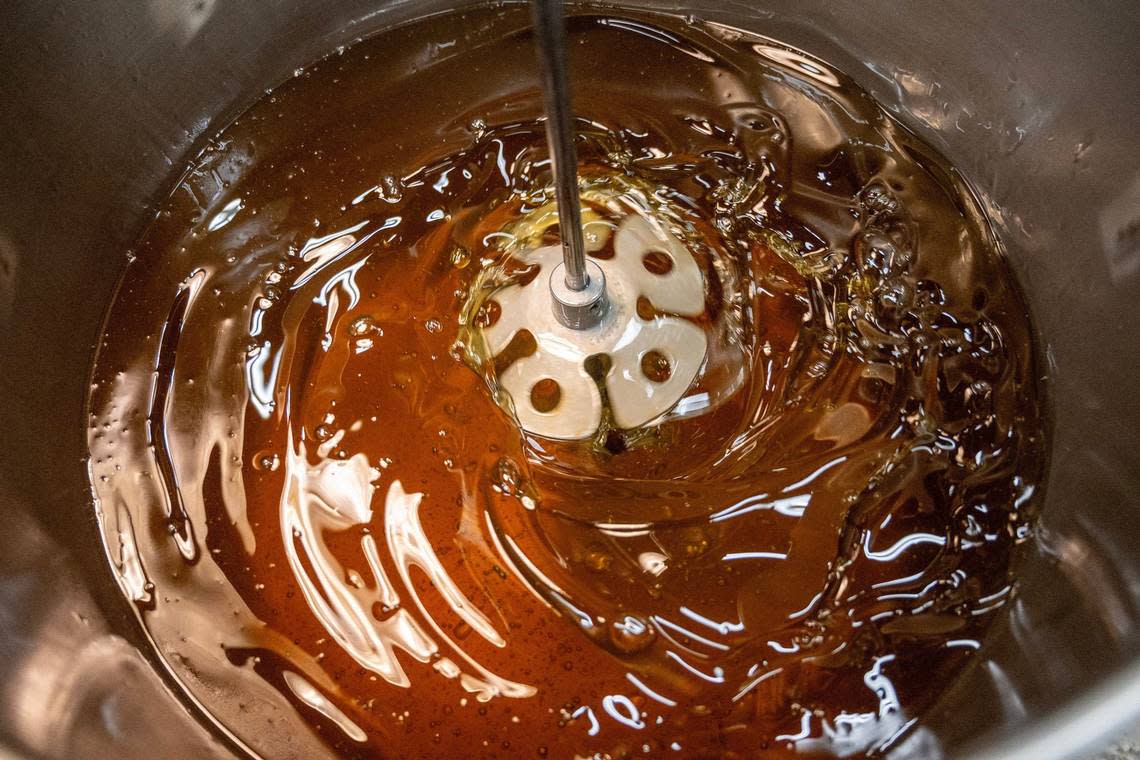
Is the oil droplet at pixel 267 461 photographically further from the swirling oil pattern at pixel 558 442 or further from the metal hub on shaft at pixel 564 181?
the metal hub on shaft at pixel 564 181

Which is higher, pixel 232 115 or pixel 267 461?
pixel 232 115

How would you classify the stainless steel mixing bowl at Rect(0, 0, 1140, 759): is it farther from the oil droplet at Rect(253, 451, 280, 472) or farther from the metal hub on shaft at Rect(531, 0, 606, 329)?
the metal hub on shaft at Rect(531, 0, 606, 329)

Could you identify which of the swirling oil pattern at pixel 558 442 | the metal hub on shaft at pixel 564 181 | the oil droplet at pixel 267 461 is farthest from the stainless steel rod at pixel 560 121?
the oil droplet at pixel 267 461

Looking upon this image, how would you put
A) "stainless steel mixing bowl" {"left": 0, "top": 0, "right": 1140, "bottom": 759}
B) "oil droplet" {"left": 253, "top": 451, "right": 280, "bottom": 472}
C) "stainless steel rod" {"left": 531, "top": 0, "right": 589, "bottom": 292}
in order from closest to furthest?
1. "stainless steel rod" {"left": 531, "top": 0, "right": 589, "bottom": 292}
2. "stainless steel mixing bowl" {"left": 0, "top": 0, "right": 1140, "bottom": 759}
3. "oil droplet" {"left": 253, "top": 451, "right": 280, "bottom": 472}

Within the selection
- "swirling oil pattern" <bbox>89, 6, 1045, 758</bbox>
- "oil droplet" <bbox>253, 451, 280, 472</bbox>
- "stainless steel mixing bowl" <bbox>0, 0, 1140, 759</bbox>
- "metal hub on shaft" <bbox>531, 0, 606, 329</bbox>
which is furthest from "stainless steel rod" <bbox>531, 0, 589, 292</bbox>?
"stainless steel mixing bowl" <bbox>0, 0, 1140, 759</bbox>

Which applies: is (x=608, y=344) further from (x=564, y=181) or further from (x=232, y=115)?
(x=232, y=115)

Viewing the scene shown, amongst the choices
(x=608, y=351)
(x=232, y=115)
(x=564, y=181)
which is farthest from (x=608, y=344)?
(x=232, y=115)

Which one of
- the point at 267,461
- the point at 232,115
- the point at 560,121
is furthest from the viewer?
the point at 232,115
